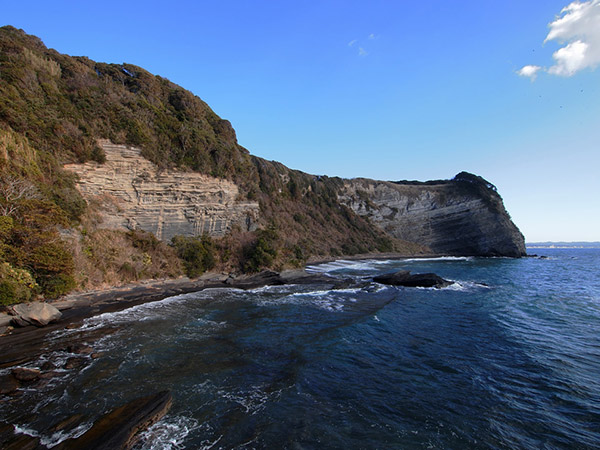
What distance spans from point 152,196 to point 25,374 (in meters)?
19.0

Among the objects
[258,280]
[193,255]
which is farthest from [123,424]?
[258,280]

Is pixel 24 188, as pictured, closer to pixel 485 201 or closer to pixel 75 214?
pixel 75 214

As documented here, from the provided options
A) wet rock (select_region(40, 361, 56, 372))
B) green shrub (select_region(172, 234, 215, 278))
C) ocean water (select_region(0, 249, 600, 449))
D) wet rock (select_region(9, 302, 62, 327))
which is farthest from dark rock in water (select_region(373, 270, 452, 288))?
wet rock (select_region(9, 302, 62, 327))

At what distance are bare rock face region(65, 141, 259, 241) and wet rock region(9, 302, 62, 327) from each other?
372 inches

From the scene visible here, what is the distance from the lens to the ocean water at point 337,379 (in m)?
6.57

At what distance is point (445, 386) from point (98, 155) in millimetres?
27241

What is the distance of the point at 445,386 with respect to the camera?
873 centimetres

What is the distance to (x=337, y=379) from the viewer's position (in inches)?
359

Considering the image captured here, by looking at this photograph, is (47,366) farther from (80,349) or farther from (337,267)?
(337,267)

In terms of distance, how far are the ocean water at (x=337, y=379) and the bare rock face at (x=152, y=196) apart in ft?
33.6

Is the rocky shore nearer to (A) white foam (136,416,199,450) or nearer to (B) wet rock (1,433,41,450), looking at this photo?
(B) wet rock (1,433,41,450)

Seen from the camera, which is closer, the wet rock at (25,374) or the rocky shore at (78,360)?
the rocky shore at (78,360)

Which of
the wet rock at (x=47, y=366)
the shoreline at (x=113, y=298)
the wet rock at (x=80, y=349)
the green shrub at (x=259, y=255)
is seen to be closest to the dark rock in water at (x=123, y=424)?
the wet rock at (x=47, y=366)

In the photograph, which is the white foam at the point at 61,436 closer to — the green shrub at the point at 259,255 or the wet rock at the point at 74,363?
the wet rock at the point at 74,363
